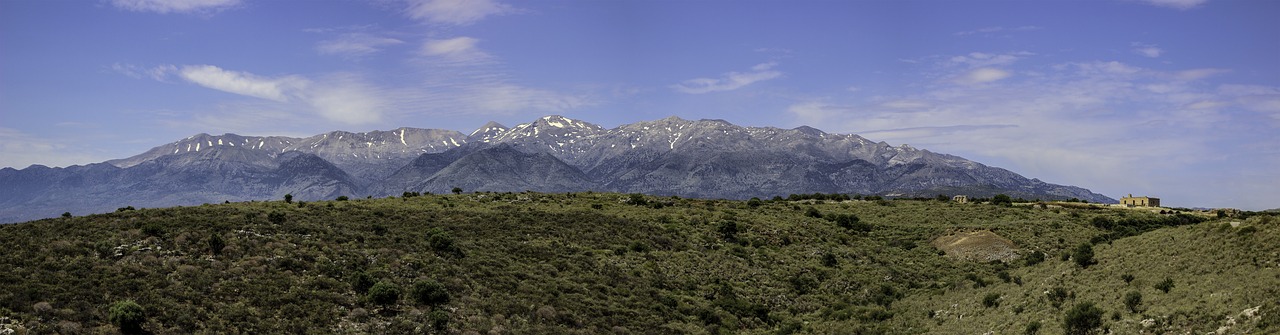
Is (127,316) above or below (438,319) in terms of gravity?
above

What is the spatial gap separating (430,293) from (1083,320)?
3857 cm

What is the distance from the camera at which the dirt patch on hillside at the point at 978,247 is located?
7369cm

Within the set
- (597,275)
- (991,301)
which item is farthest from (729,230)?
(991,301)

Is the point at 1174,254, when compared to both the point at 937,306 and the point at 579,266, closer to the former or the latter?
the point at 937,306

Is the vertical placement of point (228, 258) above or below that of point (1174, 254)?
below

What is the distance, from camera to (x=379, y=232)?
65.8 meters

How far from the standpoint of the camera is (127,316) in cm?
3716

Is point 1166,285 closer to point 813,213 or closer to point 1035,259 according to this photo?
point 1035,259

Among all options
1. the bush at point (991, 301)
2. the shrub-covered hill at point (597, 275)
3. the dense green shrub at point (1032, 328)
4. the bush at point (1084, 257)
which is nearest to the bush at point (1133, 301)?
the shrub-covered hill at point (597, 275)

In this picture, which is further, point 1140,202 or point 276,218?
point 1140,202

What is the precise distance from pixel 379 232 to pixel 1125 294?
55.9 metres

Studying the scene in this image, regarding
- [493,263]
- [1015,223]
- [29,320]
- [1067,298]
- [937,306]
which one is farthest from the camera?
[1015,223]

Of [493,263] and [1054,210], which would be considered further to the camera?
[1054,210]

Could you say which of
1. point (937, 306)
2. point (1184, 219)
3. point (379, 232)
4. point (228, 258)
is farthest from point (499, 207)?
point (1184, 219)
